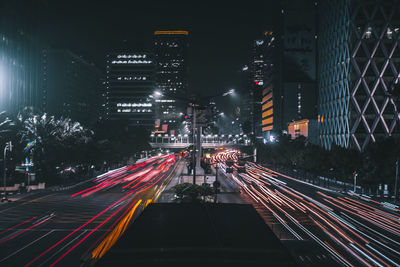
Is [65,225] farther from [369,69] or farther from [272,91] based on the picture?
[272,91]

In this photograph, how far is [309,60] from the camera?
148625 mm

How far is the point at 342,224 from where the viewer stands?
82.0 feet

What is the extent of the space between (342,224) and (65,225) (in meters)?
23.3

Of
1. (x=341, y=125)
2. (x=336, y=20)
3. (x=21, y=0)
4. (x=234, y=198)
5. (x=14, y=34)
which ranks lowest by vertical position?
(x=234, y=198)

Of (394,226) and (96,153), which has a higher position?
(96,153)

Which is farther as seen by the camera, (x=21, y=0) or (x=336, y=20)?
(x=21, y=0)

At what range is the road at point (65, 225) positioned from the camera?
1798cm

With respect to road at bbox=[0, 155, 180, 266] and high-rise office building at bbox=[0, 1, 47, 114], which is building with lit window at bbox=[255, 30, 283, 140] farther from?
high-rise office building at bbox=[0, 1, 47, 114]

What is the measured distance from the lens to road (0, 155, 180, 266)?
18.0m

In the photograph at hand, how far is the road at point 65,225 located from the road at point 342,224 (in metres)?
13.0

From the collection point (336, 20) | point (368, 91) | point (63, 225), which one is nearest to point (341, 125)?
point (368, 91)

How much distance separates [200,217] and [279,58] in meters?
153

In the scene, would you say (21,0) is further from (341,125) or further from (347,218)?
(347,218)

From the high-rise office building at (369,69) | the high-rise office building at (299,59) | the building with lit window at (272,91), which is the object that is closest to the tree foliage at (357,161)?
the high-rise office building at (369,69)
